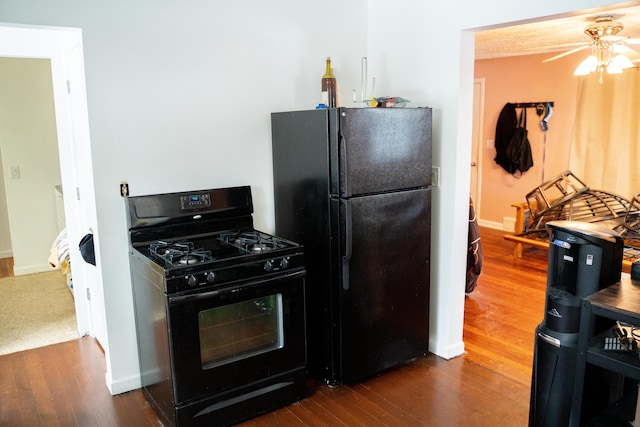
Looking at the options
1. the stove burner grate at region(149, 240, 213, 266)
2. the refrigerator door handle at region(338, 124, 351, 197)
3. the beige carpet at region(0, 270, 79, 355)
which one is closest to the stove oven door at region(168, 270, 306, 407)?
the stove burner grate at region(149, 240, 213, 266)

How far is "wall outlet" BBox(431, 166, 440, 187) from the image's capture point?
10.7 feet

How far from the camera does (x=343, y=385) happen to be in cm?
300

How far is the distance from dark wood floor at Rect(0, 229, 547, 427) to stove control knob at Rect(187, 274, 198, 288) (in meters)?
0.82

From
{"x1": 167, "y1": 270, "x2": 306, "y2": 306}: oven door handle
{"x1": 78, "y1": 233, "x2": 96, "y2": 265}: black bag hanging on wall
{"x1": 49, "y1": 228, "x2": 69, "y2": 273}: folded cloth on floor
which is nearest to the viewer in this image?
{"x1": 167, "y1": 270, "x2": 306, "y2": 306}: oven door handle

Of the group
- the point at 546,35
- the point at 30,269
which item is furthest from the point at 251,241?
the point at 30,269

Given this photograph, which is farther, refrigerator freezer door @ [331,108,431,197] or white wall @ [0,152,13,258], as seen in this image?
white wall @ [0,152,13,258]

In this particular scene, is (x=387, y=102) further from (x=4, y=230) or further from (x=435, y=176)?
(x=4, y=230)

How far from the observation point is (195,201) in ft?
9.61

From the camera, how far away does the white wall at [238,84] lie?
8.82ft

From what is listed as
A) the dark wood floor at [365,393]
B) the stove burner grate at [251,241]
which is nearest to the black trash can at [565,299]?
the dark wood floor at [365,393]

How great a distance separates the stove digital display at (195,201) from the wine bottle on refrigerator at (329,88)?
91 cm

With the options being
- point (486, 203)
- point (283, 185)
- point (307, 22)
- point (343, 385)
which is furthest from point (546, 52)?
point (343, 385)

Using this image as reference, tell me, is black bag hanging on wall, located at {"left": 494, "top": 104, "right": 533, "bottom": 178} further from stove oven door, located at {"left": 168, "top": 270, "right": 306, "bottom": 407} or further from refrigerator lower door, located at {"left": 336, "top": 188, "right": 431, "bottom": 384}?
stove oven door, located at {"left": 168, "top": 270, "right": 306, "bottom": 407}

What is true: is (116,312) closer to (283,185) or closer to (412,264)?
(283,185)
